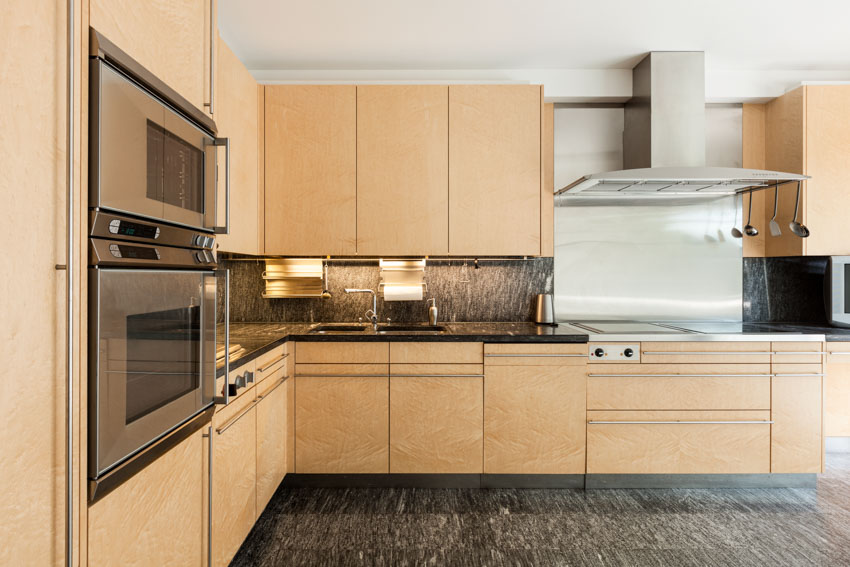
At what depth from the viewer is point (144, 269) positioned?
124 centimetres

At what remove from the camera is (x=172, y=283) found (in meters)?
1.37

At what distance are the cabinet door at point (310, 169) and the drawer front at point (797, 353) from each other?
260 centimetres

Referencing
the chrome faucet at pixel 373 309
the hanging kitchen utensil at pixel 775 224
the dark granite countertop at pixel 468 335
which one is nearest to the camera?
the dark granite countertop at pixel 468 335

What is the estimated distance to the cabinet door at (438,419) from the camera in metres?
2.86

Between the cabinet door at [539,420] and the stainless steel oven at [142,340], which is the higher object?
the stainless steel oven at [142,340]

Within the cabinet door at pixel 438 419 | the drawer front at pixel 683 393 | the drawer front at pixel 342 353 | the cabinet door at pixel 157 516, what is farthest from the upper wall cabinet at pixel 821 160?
the cabinet door at pixel 157 516

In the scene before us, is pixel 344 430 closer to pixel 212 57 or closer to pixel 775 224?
pixel 212 57

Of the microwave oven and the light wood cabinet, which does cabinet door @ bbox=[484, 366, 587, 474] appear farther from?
the light wood cabinet

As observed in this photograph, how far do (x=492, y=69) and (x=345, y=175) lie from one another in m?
1.24

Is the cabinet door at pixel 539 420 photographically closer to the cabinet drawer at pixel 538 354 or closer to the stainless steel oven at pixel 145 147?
the cabinet drawer at pixel 538 354

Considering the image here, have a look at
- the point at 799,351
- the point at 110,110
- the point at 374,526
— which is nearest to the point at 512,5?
the point at 110,110

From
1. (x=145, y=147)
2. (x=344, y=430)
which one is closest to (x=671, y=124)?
(x=344, y=430)

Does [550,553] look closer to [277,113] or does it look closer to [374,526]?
[374,526]

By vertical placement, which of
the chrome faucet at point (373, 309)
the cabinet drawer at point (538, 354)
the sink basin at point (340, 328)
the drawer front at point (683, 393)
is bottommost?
the drawer front at point (683, 393)
